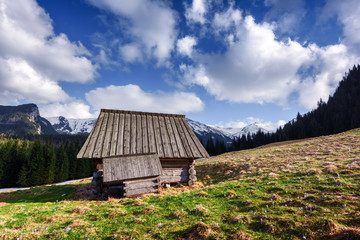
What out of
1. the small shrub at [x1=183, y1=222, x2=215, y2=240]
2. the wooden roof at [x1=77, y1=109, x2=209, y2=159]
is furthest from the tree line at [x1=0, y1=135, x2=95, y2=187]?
the small shrub at [x1=183, y1=222, x2=215, y2=240]

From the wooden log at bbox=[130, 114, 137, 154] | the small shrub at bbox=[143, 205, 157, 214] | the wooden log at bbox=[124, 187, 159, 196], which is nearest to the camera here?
the small shrub at bbox=[143, 205, 157, 214]

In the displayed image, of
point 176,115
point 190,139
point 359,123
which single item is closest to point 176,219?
point 190,139

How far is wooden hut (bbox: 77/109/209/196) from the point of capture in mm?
15906

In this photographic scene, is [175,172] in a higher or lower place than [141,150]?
lower

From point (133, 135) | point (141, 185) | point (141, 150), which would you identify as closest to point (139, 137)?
point (133, 135)

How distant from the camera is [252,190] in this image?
41.9 ft

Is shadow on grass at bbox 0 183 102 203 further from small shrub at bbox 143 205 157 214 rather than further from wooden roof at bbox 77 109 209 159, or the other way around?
small shrub at bbox 143 205 157 214

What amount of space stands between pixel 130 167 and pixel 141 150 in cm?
272

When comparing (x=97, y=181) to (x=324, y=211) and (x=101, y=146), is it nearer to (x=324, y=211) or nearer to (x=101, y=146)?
(x=101, y=146)

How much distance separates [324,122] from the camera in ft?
429

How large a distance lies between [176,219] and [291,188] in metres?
8.65

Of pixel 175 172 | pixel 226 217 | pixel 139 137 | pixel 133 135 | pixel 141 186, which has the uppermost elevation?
pixel 133 135

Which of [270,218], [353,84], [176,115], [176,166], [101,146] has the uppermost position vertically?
[353,84]

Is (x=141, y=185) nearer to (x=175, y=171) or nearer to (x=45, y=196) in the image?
(x=175, y=171)
